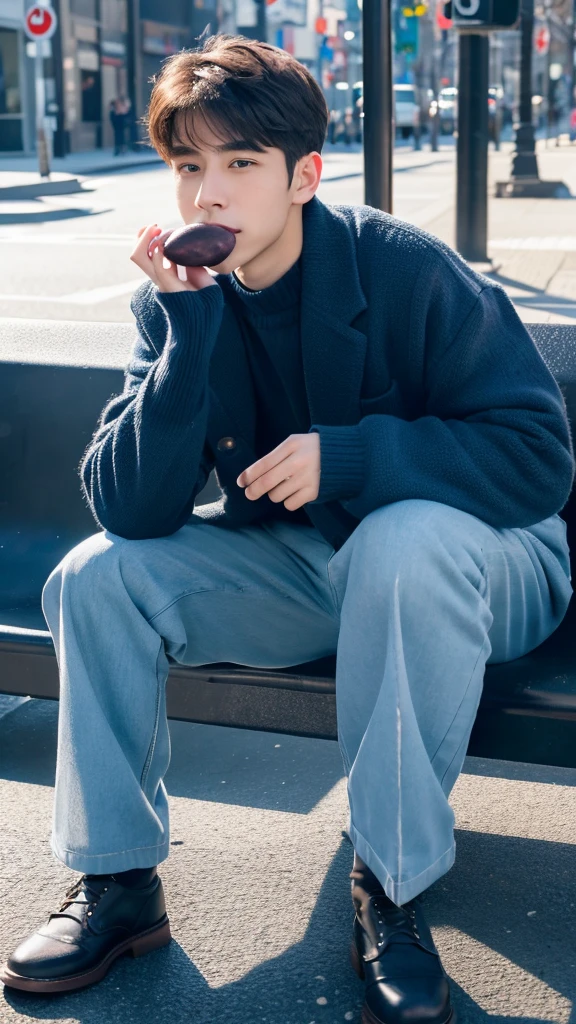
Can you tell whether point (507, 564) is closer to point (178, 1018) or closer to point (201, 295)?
point (201, 295)

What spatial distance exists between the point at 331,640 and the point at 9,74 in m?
34.3

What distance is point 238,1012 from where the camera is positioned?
2143mm

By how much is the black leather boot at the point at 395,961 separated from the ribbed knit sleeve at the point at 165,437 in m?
0.67

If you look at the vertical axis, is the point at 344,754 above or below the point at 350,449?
below

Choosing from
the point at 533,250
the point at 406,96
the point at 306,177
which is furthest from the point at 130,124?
the point at 306,177

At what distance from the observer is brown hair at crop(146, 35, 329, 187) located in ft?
7.20

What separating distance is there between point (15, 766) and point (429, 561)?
1.51 meters

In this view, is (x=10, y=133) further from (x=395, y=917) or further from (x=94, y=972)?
(x=395, y=917)

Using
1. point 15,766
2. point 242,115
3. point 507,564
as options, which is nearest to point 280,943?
point 507,564

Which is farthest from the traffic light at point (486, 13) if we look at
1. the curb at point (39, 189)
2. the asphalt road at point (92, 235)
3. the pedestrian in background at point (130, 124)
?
the pedestrian in background at point (130, 124)

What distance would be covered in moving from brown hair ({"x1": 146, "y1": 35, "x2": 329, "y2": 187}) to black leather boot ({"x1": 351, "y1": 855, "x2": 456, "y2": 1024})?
120 centimetres

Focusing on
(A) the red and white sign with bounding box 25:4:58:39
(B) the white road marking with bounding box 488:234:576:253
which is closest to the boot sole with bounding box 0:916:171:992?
(B) the white road marking with bounding box 488:234:576:253

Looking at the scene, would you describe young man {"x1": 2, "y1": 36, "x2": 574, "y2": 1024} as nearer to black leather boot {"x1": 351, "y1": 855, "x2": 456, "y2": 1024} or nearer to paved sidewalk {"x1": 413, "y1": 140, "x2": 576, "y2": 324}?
black leather boot {"x1": 351, "y1": 855, "x2": 456, "y2": 1024}

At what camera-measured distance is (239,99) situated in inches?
86.4
